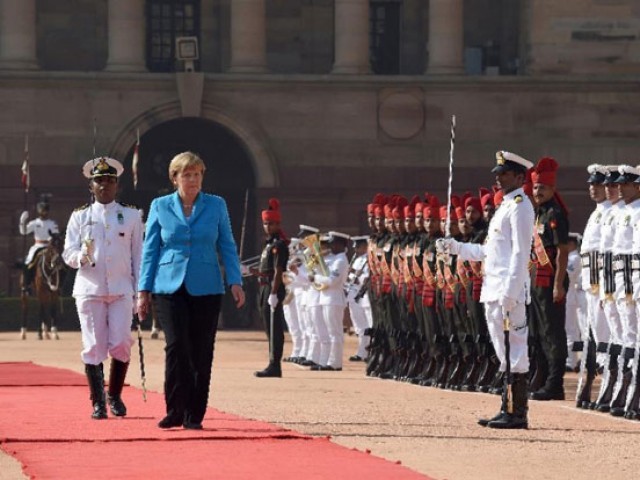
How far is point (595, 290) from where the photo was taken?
70.5 ft

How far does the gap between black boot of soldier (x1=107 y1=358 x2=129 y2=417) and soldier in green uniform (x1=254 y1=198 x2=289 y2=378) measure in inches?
329

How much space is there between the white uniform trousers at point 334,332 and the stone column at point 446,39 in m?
21.4

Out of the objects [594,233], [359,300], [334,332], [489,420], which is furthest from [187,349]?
[359,300]

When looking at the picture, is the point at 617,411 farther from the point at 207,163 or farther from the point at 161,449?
the point at 207,163

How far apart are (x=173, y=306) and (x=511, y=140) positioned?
34.0 meters

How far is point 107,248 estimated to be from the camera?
782 inches

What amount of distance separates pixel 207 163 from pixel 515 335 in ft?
106

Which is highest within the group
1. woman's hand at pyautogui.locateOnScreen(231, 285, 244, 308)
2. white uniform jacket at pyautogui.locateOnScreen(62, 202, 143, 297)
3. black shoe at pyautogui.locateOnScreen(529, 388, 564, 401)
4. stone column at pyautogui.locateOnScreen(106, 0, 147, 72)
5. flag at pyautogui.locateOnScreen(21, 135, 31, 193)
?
stone column at pyautogui.locateOnScreen(106, 0, 147, 72)

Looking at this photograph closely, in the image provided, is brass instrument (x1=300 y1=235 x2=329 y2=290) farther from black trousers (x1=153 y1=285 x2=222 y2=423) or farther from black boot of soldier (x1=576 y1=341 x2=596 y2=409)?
black trousers (x1=153 y1=285 x2=222 y2=423)

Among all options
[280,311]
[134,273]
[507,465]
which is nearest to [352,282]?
[280,311]

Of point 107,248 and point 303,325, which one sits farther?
point 303,325

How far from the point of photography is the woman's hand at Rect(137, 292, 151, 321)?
18.4 metres

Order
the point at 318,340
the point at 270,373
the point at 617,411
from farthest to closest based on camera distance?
the point at 318,340, the point at 270,373, the point at 617,411

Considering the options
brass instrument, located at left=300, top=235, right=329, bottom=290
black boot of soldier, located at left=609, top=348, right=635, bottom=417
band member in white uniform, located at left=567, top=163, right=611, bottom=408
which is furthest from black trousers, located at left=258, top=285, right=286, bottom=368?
black boot of soldier, located at left=609, top=348, right=635, bottom=417
